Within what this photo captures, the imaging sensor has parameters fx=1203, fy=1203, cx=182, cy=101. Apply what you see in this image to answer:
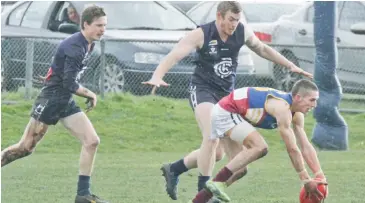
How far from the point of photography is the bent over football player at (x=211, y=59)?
10.1 meters

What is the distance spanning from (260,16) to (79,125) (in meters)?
12.0

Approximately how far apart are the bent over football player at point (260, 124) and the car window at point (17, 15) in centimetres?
1020

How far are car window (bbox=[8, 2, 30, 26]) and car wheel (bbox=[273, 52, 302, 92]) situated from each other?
426 cm

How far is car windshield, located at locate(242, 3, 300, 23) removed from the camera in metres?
21.8

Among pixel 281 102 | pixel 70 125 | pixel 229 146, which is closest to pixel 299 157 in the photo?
pixel 281 102

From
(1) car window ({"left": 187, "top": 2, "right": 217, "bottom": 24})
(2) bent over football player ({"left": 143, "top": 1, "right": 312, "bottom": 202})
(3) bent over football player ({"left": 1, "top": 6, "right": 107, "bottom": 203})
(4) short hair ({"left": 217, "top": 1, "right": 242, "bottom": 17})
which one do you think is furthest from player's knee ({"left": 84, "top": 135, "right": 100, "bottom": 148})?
(1) car window ({"left": 187, "top": 2, "right": 217, "bottom": 24})

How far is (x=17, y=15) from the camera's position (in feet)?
64.1

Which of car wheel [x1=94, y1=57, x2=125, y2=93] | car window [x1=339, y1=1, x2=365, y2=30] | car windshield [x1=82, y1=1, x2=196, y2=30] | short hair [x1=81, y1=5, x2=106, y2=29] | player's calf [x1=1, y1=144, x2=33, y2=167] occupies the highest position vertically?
short hair [x1=81, y1=5, x2=106, y2=29]

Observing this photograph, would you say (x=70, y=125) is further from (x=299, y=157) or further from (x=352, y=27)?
(x=352, y=27)

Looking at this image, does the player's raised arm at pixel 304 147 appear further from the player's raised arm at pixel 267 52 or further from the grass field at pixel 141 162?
the player's raised arm at pixel 267 52

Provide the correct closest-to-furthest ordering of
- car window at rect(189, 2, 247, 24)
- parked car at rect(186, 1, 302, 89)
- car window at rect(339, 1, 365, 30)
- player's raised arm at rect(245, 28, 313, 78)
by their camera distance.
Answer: player's raised arm at rect(245, 28, 313, 78) < parked car at rect(186, 1, 302, 89) < car window at rect(339, 1, 365, 30) < car window at rect(189, 2, 247, 24)

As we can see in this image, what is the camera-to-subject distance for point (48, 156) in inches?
580

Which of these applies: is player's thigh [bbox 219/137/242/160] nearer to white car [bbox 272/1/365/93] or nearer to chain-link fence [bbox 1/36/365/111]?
chain-link fence [bbox 1/36/365/111]

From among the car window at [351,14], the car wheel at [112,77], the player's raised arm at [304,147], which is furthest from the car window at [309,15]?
the player's raised arm at [304,147]
